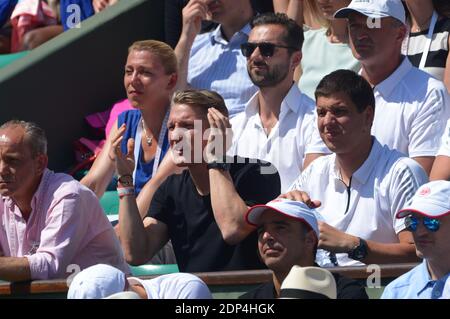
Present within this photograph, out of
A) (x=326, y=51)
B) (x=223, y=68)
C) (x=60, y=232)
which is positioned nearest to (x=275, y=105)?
(x=326, y=51)

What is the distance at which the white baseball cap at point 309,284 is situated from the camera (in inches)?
198

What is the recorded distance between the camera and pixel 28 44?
30.4ft

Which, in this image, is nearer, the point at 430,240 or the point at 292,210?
the point at 430,240

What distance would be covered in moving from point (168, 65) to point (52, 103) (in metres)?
1.13

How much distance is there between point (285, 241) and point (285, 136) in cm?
154

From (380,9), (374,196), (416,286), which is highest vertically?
(380,9)

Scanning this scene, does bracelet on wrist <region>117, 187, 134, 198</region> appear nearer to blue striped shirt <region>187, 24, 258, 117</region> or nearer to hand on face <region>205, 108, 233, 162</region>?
hand on face <region>205, 108, 233, 162</region>

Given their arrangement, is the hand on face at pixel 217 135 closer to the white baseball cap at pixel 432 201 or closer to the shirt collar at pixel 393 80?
the shirt collar at pixel 393 80

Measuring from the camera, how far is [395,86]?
22.2 feet

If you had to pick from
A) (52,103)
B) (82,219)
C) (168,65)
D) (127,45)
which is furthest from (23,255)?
(127,45)

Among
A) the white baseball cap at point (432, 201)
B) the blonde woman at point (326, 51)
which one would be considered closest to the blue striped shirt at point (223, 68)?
the blonde woman at point (326, 51)

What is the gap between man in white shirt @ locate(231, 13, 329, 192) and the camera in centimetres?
706

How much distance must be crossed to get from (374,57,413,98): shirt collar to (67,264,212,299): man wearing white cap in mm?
1689

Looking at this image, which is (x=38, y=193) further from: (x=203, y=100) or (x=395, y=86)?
(x=395, y=86)
